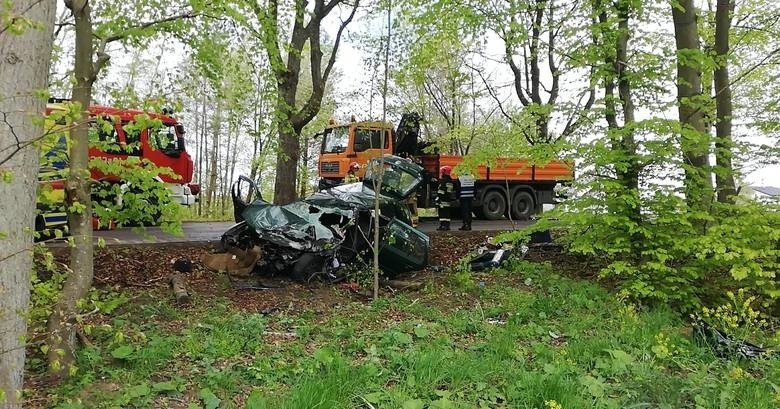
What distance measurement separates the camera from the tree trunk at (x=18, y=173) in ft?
7.63

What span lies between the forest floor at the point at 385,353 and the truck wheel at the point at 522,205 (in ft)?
29.3

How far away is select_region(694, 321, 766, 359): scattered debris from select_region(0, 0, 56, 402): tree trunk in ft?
16.7

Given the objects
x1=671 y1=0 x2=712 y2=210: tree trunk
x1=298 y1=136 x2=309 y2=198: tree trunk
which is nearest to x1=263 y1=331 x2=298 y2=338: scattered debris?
x1=671 y1=0 x2=712 y2=210: tree trunk

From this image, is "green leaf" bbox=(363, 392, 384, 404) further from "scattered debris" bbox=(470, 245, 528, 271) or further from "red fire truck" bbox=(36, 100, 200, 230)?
"scattered debris" bbox=(470, 245, 528, 271)

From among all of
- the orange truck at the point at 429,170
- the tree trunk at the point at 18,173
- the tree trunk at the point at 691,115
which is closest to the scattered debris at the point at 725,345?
the tree trunk at the point at 691,115

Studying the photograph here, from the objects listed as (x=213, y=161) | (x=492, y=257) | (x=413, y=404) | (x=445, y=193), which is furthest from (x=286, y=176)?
(x=213, y=161)

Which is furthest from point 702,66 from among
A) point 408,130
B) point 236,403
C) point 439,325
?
point 408,130

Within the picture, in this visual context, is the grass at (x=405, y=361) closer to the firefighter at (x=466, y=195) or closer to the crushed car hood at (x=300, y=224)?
the crushed car hood at (x=300, y=224)

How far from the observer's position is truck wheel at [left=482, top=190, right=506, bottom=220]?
1500cm

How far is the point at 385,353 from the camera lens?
13.6ft

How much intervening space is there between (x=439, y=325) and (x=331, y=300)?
1.59m

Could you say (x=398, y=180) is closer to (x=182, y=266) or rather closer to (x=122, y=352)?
(x=182, y=266)

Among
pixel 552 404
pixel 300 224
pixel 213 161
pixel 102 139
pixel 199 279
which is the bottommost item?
pixel 552 404

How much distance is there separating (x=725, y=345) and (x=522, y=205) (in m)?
11.3
